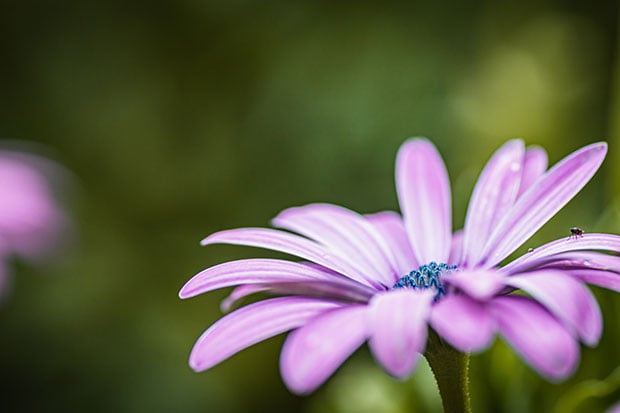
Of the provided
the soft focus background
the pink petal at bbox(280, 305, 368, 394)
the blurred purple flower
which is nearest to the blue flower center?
the pink petal at bbox(280, 305, 368, 394)

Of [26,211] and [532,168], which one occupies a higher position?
[26,211]

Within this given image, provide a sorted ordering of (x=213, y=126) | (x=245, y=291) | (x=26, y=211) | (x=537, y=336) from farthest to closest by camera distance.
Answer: (x=213, y=126) → (x=26, y=211) → (x=245, y=291) → (x=537, y=336)

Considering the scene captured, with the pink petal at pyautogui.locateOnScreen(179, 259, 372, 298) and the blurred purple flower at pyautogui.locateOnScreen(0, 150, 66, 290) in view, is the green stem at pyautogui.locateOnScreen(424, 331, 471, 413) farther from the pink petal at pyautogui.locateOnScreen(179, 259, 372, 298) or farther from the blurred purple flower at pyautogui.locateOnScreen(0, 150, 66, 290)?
the blurred purple flower at pyautogui.locateOnScreen(0, 150, 66, 290)

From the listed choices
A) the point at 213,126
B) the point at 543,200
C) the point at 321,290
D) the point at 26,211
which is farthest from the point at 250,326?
the point at 213,126

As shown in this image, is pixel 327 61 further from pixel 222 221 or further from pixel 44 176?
pixel 44 176

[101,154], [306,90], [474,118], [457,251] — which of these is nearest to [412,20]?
[306,90]

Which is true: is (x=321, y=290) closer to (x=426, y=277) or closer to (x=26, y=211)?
(x=426, y=277)
